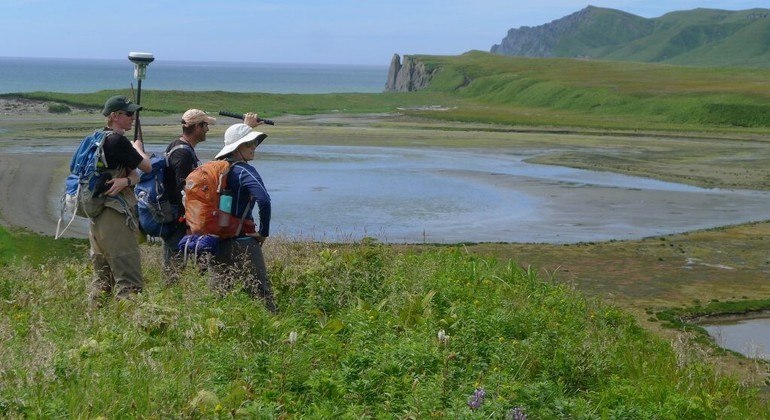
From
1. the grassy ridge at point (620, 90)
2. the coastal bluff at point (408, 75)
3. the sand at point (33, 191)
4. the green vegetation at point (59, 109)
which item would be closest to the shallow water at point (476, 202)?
the sand at point (33, 191)

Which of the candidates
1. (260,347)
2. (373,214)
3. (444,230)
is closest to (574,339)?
(260,347)

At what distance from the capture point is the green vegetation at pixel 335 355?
18.9ft

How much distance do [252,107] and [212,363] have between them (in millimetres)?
71374

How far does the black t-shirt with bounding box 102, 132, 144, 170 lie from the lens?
323 inches

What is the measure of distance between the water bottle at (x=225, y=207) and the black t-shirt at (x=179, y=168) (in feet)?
2.56

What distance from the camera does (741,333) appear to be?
1391cm

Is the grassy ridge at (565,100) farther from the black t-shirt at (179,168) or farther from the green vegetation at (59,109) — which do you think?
the black t-shirt at (179,168)

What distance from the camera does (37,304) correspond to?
8.28 m

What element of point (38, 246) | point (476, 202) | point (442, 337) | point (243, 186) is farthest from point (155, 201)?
point (476, 202)

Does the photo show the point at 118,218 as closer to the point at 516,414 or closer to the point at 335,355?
the point at 335,355

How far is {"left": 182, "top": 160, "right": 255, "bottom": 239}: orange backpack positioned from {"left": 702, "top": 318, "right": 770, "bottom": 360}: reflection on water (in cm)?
674

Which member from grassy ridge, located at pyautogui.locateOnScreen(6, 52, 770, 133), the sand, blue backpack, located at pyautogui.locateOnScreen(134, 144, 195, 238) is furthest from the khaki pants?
grassy ridge, located at pyautogui.locateOnScreen(6, 52, 770, 133)

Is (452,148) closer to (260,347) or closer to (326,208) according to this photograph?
(326,208)

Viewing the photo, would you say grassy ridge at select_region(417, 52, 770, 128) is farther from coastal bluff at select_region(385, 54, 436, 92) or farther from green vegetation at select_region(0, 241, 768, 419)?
green vegetation at select_region(0, 241, 768, 419)
